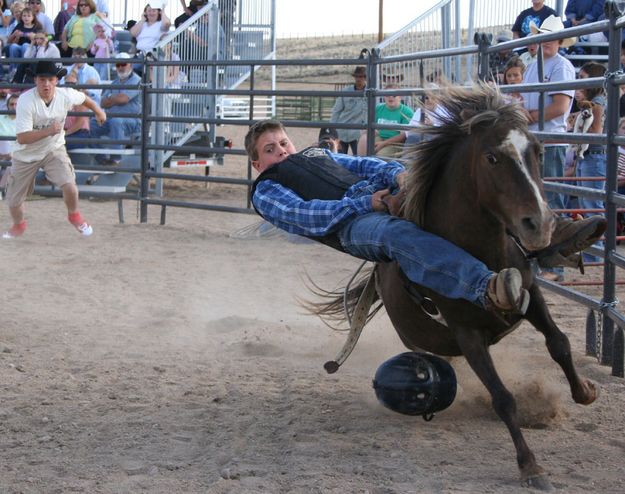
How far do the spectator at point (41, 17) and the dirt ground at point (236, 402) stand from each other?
867cm

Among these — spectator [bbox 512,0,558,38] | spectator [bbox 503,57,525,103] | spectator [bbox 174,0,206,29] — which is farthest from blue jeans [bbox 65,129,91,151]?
spectator [bbox 503,57,525,103]

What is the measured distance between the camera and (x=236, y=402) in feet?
15.5

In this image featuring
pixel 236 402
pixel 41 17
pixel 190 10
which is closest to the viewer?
pixel 236 402

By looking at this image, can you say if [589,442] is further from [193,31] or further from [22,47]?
[22,47]

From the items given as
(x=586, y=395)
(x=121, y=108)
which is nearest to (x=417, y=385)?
(x=586, y=395)

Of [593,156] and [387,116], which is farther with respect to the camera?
[387,116]

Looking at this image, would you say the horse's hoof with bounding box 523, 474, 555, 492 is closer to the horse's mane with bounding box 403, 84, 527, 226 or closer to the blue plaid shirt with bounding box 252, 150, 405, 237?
the horse's mane with bounding box 403, 84, 527, 226

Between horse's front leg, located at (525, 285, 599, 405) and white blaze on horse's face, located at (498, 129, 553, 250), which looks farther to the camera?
horse's front leg, located at (525, 285, 599, 405)

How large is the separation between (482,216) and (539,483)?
105 centimetres

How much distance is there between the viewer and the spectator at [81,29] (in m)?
14.8

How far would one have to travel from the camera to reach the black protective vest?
178 inches

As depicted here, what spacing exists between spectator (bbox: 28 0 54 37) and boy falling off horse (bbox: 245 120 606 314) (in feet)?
39.3

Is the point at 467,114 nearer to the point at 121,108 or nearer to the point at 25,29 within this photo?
the point at 121,108

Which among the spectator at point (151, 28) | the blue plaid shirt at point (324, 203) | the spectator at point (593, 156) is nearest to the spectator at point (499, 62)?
the spectator at point (593, 156)
